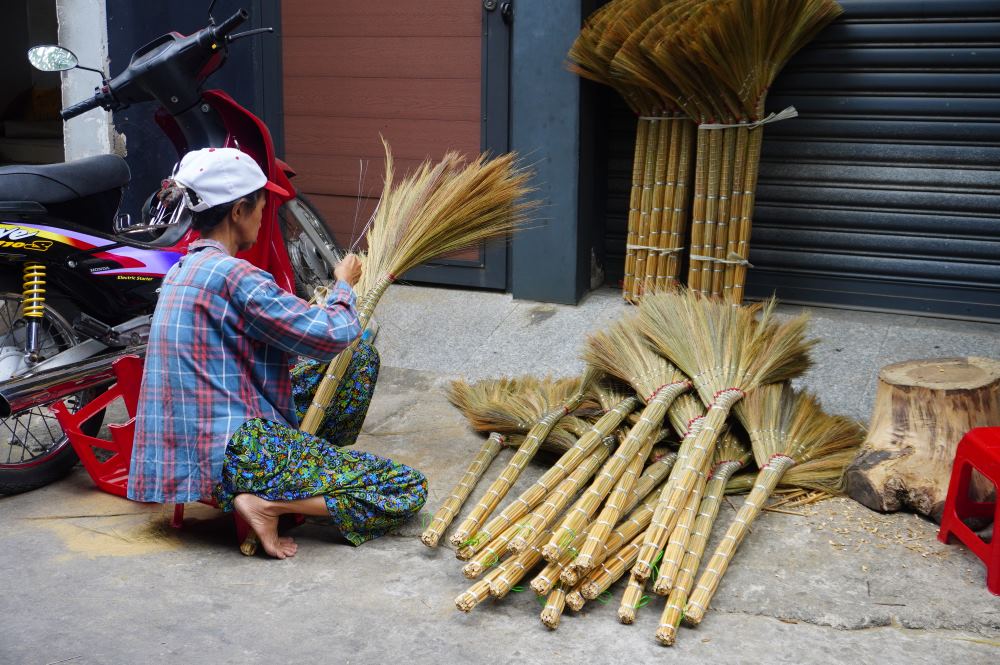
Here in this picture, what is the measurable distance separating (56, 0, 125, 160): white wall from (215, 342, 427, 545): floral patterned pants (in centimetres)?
290

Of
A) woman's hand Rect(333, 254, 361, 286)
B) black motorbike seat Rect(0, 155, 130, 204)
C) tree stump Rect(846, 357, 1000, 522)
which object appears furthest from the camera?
black motorbike seat Rect(0, 155, 130, 204)

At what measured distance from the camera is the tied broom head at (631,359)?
335 centimetres

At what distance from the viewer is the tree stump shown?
3055mm

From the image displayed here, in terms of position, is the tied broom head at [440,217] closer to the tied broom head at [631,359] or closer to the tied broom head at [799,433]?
the tied broom head at [631,359]

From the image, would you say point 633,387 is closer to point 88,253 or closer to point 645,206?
point 645,206

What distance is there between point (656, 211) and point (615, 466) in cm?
185

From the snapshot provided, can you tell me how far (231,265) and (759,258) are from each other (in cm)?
279

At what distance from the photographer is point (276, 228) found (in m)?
3.79

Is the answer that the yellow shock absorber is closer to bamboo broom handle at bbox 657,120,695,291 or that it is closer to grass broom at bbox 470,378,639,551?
grass broom at bbox 470,378,639,551

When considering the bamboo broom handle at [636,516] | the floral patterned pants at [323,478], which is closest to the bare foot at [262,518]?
the floral patterned pants at [323,478]

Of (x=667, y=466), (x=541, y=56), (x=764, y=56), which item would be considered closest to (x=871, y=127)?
(x=764, y=56)

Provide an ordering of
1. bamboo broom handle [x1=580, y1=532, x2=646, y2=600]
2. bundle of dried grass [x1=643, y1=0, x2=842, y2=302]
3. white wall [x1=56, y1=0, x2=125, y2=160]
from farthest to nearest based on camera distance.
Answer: white wall [x1=56, y1=0, x2=125, y2=160]
bundle of dried grass [x1=643, y1=0, x2=842, y2=302]
bamboo broom handle [x1=580, y1=532, x2=646, y2=600]

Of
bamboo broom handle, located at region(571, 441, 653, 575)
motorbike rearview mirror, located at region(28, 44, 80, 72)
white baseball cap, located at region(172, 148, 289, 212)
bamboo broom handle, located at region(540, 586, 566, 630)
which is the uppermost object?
motorbike rearview mirror, located at region(28, 44, 80, 72)

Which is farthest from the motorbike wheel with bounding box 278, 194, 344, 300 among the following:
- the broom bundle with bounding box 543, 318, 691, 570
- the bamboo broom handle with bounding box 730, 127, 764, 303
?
the bamboo broom handle with bounding box 730, 127, 764, 303
